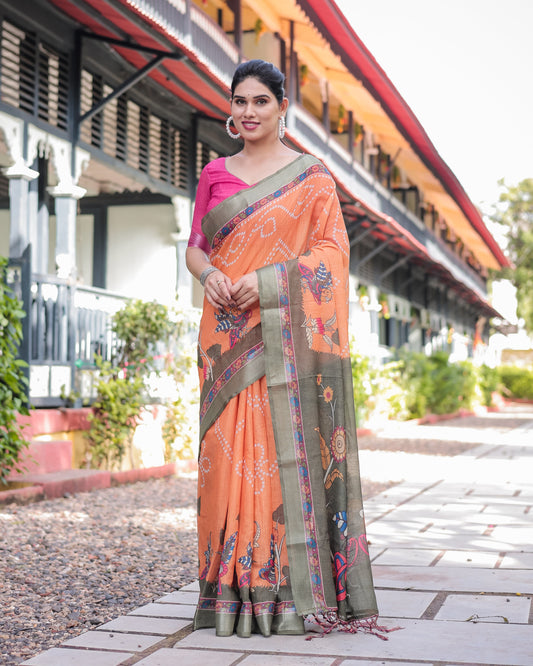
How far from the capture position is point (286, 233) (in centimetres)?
343

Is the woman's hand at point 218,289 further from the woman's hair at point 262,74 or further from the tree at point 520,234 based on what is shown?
the tree at point 520,234

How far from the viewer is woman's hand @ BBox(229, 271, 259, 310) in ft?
10.8

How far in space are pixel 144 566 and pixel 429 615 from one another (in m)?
1.59

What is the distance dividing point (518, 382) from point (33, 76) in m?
30.7

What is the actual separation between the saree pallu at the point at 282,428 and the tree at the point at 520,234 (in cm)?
4769

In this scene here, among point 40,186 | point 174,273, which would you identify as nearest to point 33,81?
point 40,186

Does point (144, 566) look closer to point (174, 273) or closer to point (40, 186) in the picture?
point (40, 186)

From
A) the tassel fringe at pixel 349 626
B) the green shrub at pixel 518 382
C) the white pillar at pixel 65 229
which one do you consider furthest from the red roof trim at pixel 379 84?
the green shrub at pixel 518 382

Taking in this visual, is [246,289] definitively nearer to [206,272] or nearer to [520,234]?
[206,272]

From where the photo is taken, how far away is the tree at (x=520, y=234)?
163 ft

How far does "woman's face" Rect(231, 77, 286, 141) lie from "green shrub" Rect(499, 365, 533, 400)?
33.9 meters

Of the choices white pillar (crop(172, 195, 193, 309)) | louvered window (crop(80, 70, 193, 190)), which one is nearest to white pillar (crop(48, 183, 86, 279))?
louvered window (crop(80, 70, 193, 190))

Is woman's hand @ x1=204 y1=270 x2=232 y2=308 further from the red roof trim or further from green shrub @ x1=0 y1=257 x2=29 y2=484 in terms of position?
the red roof trim

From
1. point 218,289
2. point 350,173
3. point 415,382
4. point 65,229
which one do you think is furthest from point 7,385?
point 415,382
